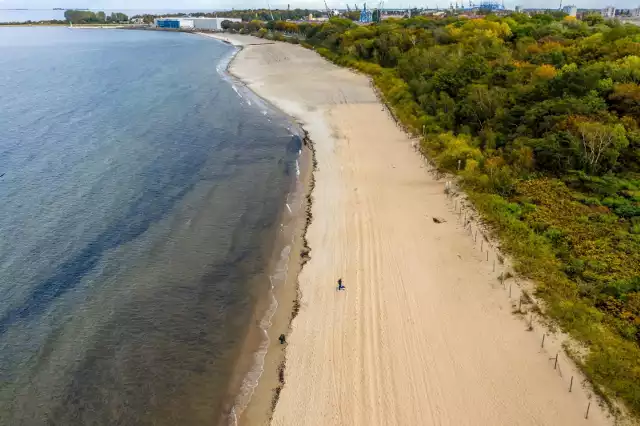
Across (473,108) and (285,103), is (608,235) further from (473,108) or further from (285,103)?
(285,103)

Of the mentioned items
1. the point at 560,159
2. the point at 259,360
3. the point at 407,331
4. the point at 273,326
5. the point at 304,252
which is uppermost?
the point at 560,159

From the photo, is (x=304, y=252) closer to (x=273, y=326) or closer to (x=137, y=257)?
(x=273, y=326)

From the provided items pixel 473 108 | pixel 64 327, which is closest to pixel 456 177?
pixel 473 108

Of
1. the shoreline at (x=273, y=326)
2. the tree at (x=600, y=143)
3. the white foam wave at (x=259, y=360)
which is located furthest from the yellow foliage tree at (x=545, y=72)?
the white foam wave at (x=259, y=360)

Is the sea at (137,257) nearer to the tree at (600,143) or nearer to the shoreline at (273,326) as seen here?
the shoreline at (273,326)

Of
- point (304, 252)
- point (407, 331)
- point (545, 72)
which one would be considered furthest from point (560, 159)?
point (407, 331)

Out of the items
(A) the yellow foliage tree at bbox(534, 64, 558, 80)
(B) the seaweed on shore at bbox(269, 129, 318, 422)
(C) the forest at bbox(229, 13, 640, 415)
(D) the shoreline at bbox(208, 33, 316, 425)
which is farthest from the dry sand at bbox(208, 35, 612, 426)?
(A) the yellow foliage tree at bbox(534, 64, 558, 80)
